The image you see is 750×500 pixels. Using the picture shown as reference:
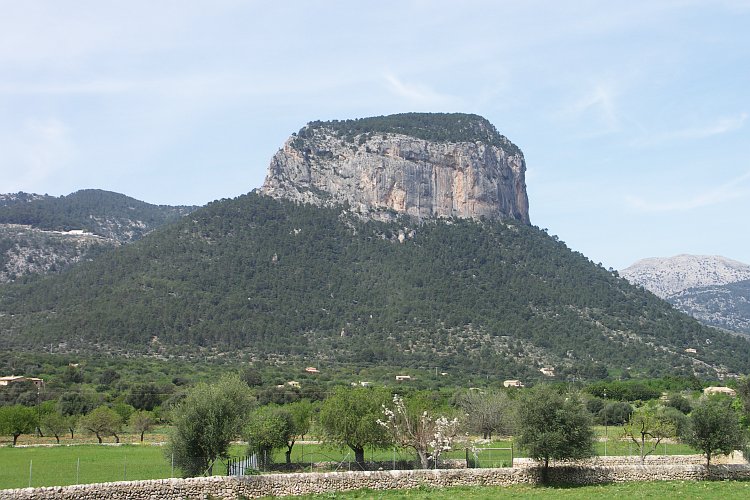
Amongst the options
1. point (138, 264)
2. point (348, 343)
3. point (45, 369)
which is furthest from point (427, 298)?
point (45, 369)

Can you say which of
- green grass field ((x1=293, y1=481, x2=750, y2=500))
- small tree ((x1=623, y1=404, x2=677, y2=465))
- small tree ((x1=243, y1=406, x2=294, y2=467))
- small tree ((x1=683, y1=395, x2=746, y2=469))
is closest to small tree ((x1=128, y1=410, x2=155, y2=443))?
small tree ((x1=243, y1=406, x2=294, y2=467))

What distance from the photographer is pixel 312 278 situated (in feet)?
465

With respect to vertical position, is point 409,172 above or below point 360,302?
above

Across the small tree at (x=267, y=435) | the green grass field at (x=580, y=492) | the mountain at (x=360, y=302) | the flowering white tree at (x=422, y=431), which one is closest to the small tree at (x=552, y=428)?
the green grass field at (x=580, y=492)

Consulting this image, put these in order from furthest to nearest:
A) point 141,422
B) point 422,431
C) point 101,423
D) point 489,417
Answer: point 141,422, point 101,423, point 489,417, point 422,431

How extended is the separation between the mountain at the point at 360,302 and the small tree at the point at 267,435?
68.0 meters

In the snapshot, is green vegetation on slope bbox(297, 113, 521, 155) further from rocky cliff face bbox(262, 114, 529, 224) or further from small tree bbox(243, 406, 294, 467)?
small tree bbox(243, 406, 294, 467)

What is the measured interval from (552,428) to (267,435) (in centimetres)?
1677

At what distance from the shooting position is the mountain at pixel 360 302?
119 m

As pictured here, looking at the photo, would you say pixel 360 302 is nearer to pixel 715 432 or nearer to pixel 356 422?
pixel 356 422


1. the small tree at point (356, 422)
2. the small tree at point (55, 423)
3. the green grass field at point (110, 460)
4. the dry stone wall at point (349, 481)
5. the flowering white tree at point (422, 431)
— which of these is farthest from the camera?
the small tree at point (55, 423)

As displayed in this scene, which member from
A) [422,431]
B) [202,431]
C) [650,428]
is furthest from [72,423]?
[650,428]

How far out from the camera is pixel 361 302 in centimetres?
13688

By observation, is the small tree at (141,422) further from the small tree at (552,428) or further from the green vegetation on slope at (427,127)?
the green vegetation on slope at (427,127)
